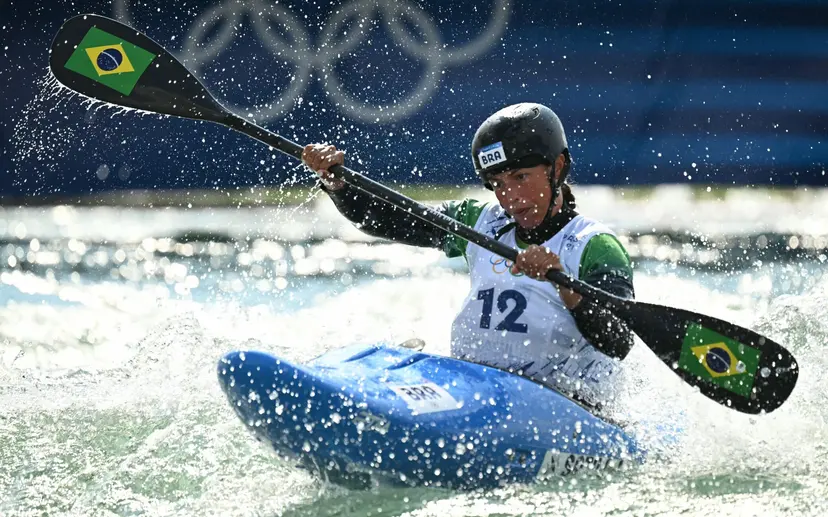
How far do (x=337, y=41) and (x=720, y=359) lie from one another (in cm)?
581

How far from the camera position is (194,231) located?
9688 mm

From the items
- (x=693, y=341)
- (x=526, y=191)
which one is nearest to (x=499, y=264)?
(x=526, y=191)

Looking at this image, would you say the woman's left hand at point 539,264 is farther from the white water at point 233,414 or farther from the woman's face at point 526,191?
the white water at point 233,414

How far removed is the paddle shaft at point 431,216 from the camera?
4309 millimetres

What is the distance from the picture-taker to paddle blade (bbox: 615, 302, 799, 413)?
14.7 feet

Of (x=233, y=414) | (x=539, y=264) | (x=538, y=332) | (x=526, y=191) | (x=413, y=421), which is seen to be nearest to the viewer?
(x=413, y=421)

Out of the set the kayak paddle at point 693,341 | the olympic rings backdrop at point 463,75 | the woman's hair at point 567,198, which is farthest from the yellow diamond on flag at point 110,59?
the olympic rings backdrop at point 463,75

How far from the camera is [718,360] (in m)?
4.53

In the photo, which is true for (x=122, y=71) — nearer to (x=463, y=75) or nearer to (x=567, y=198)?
(x=567, y=198)

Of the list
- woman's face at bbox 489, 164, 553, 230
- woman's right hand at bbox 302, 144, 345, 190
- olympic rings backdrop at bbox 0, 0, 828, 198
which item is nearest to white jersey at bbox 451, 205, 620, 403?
woman's face at bbox 489, 164, 553, 230

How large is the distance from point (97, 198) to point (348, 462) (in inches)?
257

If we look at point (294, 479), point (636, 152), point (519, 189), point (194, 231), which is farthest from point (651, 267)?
point (294, 479)

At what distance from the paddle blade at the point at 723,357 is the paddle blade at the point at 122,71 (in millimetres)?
1933

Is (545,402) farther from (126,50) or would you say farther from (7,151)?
(7,151)
